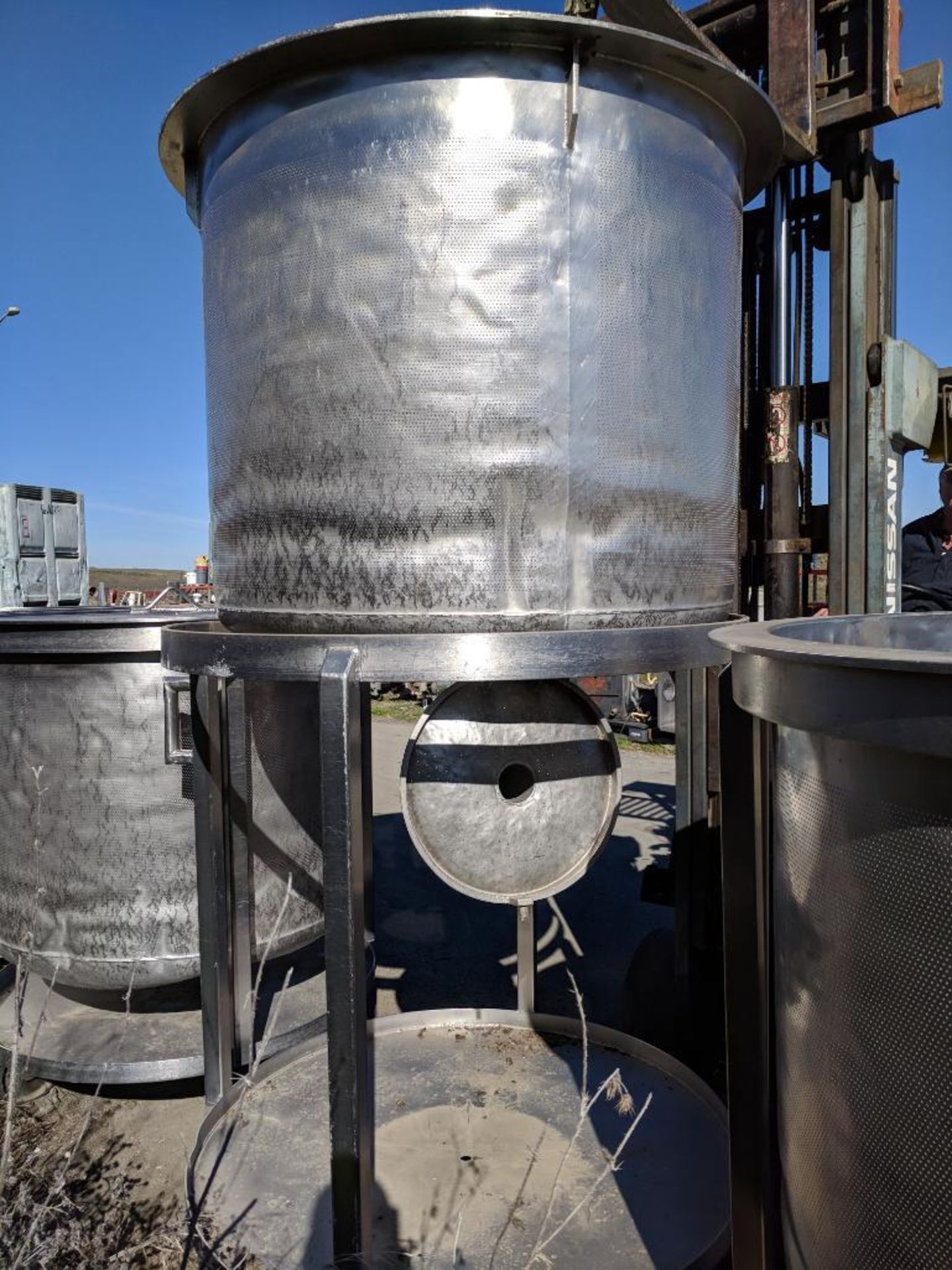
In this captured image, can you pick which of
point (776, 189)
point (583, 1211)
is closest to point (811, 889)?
point (583, 1211)

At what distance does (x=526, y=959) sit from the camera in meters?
3.66

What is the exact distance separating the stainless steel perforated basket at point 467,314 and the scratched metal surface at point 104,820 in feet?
4.41

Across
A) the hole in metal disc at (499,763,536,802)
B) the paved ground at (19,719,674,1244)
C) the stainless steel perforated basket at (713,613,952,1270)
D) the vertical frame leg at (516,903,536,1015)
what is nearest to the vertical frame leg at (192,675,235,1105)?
the paved ground at (19,719,674,1244)

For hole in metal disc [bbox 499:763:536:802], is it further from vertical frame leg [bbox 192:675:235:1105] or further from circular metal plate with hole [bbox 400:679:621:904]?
vertical frame leg [bbox 192:675:235:1105]

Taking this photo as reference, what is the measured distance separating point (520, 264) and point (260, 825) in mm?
2439

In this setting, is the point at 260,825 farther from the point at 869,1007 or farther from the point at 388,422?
the point at 869,1007

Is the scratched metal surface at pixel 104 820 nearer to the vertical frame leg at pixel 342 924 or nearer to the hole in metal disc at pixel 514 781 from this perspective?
the hole in metal disc at pixel 514 781

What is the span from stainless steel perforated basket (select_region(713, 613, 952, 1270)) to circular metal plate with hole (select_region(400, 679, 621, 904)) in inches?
43.3

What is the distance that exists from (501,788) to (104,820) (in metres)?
1.83

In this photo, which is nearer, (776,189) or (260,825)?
(776,189)

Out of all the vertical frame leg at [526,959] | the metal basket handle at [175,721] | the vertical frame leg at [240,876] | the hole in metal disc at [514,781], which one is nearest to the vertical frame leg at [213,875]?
the vertical frame leg at [240,876]

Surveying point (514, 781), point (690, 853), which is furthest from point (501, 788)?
point (690, 853)

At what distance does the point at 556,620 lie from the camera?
225 cm

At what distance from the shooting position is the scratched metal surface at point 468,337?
85.2 inches
